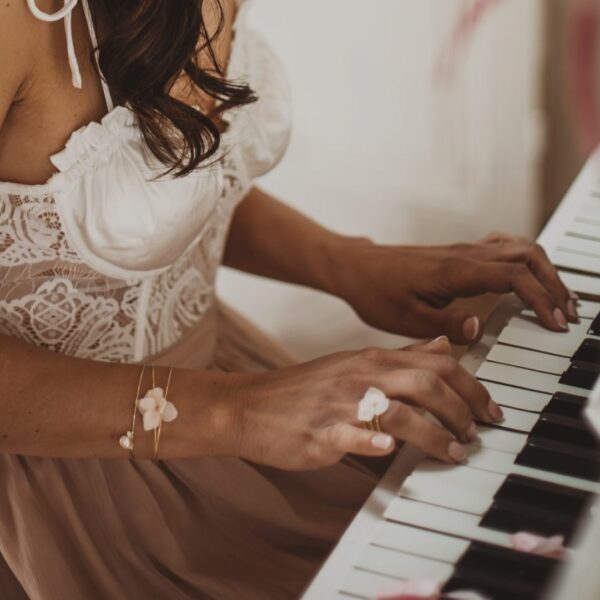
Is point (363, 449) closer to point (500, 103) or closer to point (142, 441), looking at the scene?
point (142, 441)

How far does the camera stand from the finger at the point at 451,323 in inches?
40.9

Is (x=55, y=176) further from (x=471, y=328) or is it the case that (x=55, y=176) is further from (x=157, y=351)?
(x=471, y=328)

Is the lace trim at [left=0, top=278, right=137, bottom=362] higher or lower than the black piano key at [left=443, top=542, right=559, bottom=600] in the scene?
lower

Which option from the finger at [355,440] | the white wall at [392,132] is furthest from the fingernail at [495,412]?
the white wall at [392,132]

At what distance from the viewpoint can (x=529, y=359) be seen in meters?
0.98

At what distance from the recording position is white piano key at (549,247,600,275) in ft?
3.69

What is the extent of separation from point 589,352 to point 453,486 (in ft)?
0.76

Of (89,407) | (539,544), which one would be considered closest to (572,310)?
(539,544)

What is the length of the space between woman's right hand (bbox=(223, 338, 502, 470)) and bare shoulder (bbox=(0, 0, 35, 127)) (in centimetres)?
32

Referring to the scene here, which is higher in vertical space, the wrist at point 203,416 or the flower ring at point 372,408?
the flower ring at point 372,408

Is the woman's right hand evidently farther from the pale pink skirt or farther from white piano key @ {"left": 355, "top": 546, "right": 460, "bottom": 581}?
the pale pink skirt

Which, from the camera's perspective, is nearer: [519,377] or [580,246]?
[519,377]

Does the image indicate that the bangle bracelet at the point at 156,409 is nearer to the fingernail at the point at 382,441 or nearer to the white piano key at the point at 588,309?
the fingernail at the point at 382,441

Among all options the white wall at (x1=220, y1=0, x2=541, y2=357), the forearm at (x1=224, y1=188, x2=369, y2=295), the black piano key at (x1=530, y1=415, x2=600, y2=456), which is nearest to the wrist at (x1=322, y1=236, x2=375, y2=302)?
the forearm at (x1=224, y1=188, x2=369, y2=295)
